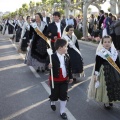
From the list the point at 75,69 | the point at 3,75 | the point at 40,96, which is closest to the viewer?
the point at 40,96

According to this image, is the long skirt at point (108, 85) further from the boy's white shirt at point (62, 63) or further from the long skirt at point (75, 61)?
the long skirt at point (75, 61)

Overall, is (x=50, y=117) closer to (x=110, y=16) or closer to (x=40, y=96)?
(x=40, y=96)

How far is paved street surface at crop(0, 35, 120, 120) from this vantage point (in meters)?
6.20

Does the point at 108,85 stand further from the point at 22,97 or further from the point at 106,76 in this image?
the point at 22,97

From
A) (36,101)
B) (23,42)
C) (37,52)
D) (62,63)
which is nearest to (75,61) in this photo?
(37,52)

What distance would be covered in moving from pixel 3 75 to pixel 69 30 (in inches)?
113

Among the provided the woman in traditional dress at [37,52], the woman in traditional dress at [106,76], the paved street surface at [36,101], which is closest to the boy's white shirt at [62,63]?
the woman in traditional dress at [106,76]

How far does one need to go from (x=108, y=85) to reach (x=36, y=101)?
1706 mm

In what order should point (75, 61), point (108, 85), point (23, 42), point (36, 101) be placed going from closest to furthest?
A: point (108, 85), point (36, 101), point (75, 61), point (23, 42)

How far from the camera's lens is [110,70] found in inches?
248

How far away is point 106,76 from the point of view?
6.29m

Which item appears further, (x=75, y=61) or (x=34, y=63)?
(x=34, y=63)

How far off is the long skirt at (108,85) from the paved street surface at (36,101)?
29 cm

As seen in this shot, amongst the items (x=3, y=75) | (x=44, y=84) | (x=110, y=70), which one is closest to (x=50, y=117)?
(x=110, y=70)
